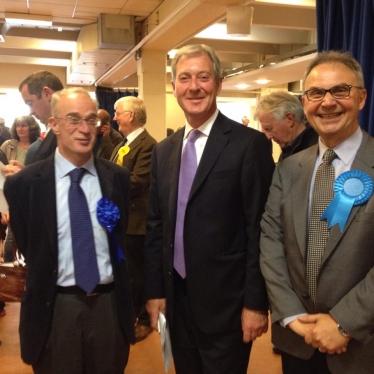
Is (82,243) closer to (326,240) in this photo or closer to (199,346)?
(199,346)

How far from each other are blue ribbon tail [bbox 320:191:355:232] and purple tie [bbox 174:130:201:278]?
1.83 ft

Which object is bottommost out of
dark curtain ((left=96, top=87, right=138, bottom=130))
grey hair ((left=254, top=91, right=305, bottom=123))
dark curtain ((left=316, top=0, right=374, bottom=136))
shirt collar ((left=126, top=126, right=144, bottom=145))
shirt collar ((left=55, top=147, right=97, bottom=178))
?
shirt collar ((left=55, top=147, right=97, bottom=178))

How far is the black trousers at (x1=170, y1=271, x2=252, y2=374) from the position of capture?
5.54 feet

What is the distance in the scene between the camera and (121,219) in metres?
1.79

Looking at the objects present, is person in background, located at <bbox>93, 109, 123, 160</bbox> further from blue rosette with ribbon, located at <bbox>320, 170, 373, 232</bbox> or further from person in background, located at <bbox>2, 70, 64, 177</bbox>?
blue rosette with ribbon, located at <bbox>320, 170, 373, 232</bbox>

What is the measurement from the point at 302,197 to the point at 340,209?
0.16 meters

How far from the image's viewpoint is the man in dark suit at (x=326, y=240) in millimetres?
1294

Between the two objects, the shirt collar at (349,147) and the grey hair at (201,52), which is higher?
the grey hair at (201,52)

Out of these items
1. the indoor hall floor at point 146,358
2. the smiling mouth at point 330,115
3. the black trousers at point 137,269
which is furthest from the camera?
the black trousers at point 137,269

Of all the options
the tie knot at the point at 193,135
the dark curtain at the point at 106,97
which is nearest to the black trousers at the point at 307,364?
the tie knot at the point at 193,135

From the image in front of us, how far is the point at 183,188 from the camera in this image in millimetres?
1700

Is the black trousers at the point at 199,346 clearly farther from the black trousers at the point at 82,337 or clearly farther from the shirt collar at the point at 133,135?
the shirt collar at the point at 133,135

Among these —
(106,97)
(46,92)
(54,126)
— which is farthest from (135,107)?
(106,97)

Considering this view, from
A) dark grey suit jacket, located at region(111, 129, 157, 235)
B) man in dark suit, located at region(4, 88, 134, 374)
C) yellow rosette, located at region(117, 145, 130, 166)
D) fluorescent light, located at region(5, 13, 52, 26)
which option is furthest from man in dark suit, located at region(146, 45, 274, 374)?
fluorescent light, located at region(5, 13, 52, 26)
